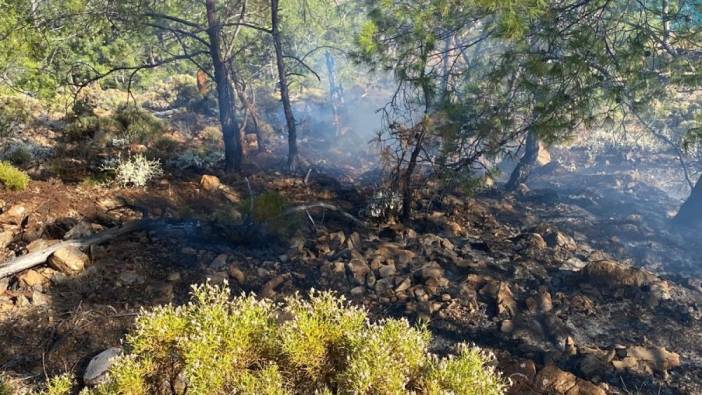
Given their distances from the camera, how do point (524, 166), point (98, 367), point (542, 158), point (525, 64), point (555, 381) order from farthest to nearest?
point (542, 158) → point (524, 166) → point (525, 64) → point (555, 381) → point (98, 367)

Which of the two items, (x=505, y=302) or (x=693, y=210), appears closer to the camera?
(x=505, y=302)

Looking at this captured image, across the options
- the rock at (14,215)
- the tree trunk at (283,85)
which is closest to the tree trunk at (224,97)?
A: the tree trunk at (283,85)

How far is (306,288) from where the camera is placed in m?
6.08

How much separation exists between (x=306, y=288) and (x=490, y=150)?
4095 millimetres

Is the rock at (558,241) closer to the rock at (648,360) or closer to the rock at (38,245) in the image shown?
the rock at (648,360)

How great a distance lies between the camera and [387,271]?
21.4ft

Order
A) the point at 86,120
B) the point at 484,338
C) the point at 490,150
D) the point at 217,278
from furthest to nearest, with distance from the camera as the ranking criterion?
the point at 86,120
the point at 490,150
the point at 217,278
the point at 484,338

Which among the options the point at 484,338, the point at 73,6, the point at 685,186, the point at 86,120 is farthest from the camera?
the point at 685,186

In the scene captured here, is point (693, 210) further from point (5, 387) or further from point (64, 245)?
point (5, 387)


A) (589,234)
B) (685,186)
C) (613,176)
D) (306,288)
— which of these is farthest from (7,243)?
(685,186)

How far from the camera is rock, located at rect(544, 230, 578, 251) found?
8625 mm

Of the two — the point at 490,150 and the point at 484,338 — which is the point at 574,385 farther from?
the point at 490,150

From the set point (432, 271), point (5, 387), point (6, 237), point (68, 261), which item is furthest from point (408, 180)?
point (5, 387)

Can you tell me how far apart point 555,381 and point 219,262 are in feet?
14.6
